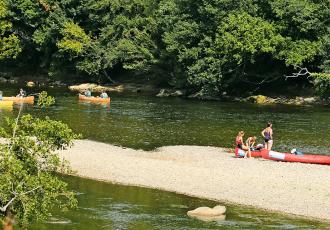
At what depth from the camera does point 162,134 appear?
176 ft

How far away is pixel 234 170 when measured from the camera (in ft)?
127

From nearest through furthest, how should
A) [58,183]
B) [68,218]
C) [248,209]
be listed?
[58,183] < [68,218] < [248,209]

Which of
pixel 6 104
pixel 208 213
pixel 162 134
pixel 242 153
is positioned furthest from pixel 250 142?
pixel 6 104

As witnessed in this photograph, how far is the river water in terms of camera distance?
94.4ft

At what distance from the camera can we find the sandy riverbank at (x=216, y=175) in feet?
108

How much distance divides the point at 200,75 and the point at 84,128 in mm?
26252

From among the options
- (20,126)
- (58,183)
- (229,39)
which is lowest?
(58,183)

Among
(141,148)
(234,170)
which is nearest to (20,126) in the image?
(234,170)

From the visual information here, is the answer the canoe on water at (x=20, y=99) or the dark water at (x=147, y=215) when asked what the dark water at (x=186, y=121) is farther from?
the dark water at (x=147, y=215)

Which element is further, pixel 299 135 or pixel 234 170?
pixel 299 135

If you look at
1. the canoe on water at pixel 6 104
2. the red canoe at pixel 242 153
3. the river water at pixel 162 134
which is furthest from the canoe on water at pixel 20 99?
the red canoe at pixel 242 153

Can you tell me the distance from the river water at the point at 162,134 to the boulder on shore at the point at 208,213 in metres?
0.41

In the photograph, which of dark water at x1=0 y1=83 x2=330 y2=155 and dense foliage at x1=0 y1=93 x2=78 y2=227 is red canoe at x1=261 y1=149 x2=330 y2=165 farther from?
dense foliage at x1=0 y1=93 x2=78 y2=227

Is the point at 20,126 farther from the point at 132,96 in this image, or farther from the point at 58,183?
the point at 132,96
